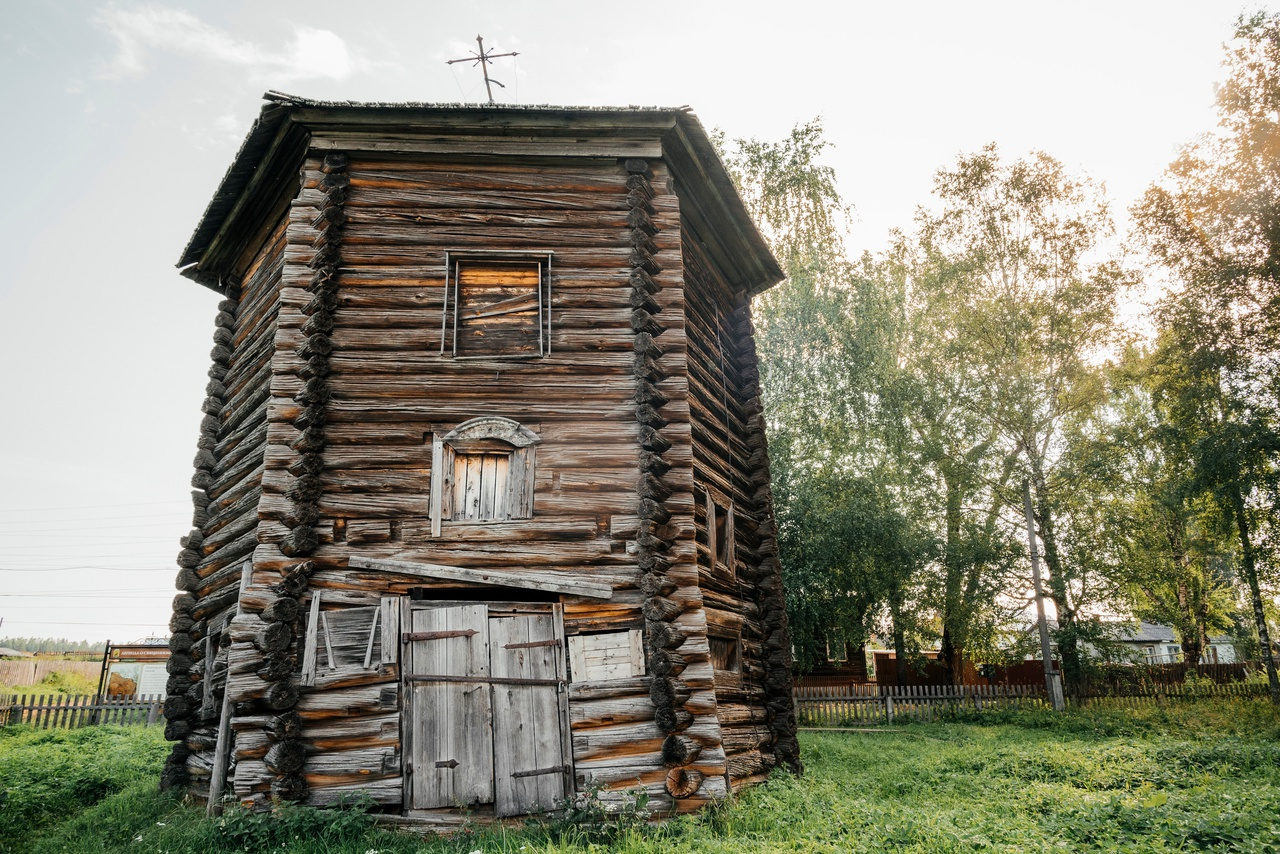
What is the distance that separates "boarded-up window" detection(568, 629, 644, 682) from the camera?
9.38 metres

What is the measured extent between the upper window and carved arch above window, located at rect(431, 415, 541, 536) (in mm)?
1053

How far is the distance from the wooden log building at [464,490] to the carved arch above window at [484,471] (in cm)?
3

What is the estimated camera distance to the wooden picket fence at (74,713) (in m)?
20.7

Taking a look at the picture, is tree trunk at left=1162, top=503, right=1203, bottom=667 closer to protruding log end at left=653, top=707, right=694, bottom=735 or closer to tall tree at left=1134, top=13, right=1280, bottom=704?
tall tree at left=1134, top=13, right=1280, bottom=704

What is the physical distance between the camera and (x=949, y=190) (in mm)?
29359

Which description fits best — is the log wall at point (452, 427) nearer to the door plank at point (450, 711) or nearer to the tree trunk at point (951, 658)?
the door plank at point (450, 711)

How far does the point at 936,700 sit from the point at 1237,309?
46.3 feet

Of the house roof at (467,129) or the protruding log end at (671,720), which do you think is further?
the house roof at (467,129)

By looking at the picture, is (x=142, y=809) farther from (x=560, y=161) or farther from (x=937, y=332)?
(x=937, y=332)

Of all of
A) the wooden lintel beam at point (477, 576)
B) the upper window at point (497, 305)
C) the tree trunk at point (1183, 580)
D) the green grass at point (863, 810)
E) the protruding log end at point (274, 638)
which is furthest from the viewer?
the tree trunk at point (1183, 580)

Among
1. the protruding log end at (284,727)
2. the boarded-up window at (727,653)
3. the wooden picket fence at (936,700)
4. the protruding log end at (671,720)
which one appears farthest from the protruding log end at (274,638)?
the wooden picket fence at (936,700)

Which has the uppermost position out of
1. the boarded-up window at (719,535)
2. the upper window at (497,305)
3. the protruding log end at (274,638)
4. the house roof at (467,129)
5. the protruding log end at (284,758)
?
the house roof at (467,129)

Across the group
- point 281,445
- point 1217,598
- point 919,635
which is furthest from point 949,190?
point 281,445

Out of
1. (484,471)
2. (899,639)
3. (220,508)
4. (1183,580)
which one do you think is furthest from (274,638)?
(1183,580)
